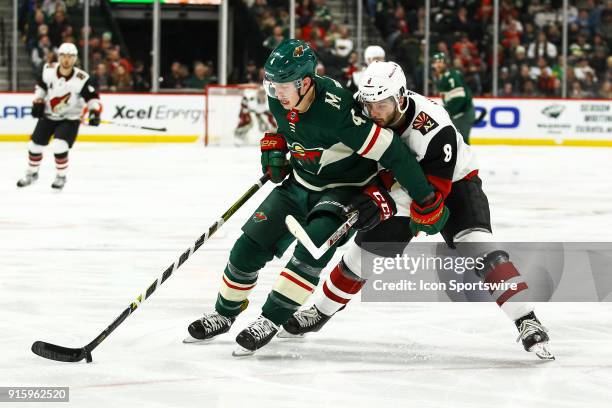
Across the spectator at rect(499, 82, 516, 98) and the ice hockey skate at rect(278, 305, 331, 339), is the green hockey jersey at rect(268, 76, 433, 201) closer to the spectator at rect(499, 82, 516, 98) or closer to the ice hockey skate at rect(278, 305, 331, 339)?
the ice hockey skate at rect(278, 305, 331, 339)

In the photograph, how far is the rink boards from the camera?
43.4 feet

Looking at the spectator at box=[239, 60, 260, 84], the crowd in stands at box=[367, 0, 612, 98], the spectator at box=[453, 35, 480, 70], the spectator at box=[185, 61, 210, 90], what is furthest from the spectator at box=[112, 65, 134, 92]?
the spectator at box=[453, 35, 480, 70]

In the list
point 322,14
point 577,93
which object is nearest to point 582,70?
point 577,93

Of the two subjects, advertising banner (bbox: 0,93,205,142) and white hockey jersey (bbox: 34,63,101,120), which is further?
advertising banner (bbox: 0,93,205,142)

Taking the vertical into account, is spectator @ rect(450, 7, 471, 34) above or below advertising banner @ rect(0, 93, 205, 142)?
above

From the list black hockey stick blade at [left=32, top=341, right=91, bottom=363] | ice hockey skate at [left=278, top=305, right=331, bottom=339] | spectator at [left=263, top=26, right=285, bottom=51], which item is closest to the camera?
black hockey stick blade at [left=32, top=341, right=91, bottom=363]

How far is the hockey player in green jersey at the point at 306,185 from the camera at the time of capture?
3367mm

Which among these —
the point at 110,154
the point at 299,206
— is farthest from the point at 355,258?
the point at 110,154

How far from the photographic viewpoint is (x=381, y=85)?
3400mm

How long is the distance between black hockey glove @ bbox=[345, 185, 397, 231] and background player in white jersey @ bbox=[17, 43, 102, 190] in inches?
227

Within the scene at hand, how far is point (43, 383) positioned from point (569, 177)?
750cm

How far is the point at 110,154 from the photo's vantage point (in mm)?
11844

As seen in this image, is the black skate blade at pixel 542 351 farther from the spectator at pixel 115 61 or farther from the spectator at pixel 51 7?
the spectator at pixel 51 7

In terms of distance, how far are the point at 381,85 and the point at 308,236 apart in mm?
488
